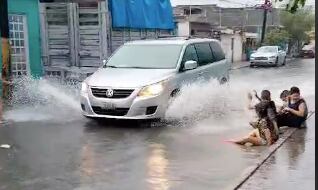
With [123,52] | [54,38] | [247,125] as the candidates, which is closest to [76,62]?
[54,38]

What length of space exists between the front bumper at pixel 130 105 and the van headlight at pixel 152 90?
0.07 metres

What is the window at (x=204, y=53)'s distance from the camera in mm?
12742

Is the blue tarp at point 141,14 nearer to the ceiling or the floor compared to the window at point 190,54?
nearer to the ceiling

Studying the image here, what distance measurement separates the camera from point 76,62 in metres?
18.1

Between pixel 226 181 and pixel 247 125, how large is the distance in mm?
4353

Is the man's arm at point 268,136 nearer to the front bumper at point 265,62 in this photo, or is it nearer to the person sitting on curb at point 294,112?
the person sitting on curb at point 294,112

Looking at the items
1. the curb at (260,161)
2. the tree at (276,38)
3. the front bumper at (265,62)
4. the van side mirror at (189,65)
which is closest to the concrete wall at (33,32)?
the van side mirror at (189,65)

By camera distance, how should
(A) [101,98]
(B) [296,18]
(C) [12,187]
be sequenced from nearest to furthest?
1. (C) [12,187]
2. (A) [101,98]
3. (B) [296,18]

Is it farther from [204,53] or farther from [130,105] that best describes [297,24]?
[130,105]

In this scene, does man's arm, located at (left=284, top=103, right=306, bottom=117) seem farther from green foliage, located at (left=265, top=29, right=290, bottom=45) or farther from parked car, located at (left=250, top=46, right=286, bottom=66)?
green foliage, located at (left=265, top=29, right=290, bottom=45)

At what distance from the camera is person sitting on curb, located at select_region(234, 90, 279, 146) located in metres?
8.66

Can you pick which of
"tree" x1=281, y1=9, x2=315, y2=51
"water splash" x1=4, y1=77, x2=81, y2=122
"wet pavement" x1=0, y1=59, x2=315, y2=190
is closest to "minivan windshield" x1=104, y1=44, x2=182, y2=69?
"wet pavement" x1=0, y1=59, x2=315, y2=190

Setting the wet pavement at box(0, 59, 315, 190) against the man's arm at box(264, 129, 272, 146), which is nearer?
the wet pavement at box(0, 59, 315, 190)

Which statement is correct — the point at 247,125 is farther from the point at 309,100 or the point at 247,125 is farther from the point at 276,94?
the point at 276,94
